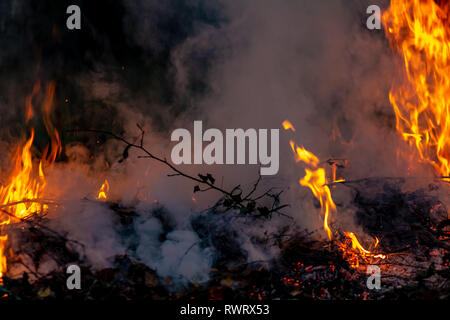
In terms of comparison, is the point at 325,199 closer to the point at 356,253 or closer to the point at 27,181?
the point at 356,253

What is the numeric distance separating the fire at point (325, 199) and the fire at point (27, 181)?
272 cm

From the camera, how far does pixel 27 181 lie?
4168mm

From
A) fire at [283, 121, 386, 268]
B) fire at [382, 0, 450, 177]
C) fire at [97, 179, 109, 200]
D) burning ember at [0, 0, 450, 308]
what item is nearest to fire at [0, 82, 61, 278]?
burning ember at [0, 0, 450, 308]

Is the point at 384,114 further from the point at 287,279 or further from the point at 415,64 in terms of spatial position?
the point at 287,279

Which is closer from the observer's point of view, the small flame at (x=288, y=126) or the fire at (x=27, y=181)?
the fire at (x=27, y=181)

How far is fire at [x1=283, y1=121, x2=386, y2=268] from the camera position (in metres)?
3.27

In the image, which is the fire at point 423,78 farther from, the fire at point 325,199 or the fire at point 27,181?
the fire at point 27,181

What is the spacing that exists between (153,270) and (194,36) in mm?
3161

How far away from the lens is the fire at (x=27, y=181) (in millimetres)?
3492

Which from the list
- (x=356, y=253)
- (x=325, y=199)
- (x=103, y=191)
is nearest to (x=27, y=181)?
(x=103, y=191)

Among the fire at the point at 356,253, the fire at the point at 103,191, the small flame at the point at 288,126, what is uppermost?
the small flame at the point at 288,126

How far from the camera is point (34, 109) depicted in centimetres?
487

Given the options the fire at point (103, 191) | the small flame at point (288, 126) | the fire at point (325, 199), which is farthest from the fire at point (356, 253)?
the fire at point (103, 191)
